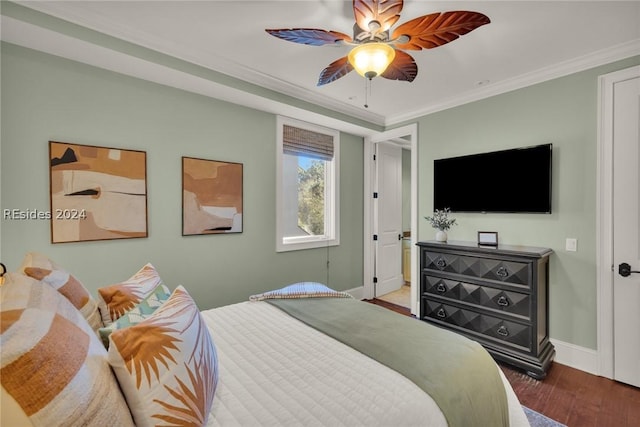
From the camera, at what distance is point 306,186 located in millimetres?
3852

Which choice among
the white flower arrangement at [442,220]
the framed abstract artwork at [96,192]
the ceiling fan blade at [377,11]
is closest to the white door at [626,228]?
the white flower arrangement at [442,220]

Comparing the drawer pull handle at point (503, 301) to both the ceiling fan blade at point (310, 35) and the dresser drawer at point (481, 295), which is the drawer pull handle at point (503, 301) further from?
the ceiling fan blade at point (310, 35)

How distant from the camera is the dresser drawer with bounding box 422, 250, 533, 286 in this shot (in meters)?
2.47

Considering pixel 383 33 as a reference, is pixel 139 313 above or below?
below

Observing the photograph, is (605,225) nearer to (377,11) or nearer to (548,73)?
(548,73)

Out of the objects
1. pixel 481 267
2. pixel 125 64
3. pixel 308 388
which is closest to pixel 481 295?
pixel 481 267

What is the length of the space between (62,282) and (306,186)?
9.35 feet

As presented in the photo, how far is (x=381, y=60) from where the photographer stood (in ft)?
5.70

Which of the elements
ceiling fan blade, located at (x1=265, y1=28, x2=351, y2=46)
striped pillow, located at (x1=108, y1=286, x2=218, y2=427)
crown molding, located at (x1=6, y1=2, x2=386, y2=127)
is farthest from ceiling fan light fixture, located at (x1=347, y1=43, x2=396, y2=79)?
striped pillow, located at (x1=108, y1=286, x2=218, y2=427)

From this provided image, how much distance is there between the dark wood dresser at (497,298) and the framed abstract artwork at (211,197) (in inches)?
83.8

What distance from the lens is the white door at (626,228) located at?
2264 mm

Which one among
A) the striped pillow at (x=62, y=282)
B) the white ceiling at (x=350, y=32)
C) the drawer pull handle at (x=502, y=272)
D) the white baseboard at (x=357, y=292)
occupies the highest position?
the white ceiling at (x=350, y=32)

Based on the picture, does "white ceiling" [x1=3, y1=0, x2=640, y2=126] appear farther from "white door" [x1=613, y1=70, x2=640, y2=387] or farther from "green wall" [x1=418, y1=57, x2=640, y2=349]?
"white door" [x1=613, y1=70, x2=640, y2=387]

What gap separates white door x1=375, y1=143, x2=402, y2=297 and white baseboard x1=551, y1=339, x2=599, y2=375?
2.26 meters
